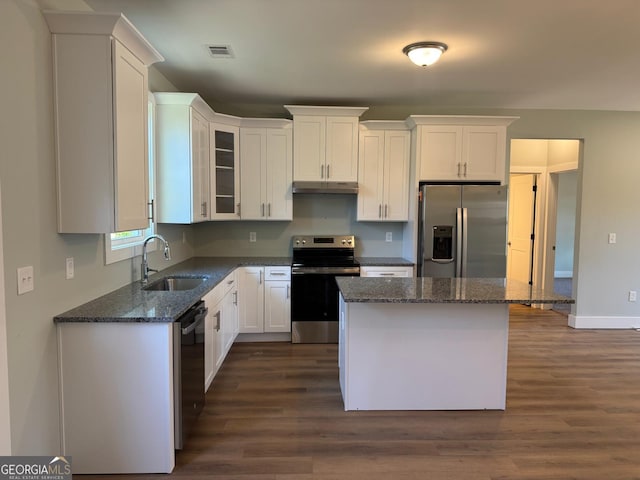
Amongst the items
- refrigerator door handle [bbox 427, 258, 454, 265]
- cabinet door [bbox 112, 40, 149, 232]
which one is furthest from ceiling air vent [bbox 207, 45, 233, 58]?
refrigerator door handle [bbox 427, 258, 454, 265]

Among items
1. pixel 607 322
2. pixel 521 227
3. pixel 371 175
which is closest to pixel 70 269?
pixel 371 175

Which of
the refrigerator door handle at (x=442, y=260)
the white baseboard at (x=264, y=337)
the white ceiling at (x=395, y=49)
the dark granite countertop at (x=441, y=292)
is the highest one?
the white ceiling at (x=395, y=49)

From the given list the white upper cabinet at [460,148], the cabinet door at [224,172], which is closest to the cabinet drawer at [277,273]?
the cabinet door at [224,172]

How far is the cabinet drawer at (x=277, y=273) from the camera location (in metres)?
4.12

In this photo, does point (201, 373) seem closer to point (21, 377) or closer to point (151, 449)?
point (151, 449)

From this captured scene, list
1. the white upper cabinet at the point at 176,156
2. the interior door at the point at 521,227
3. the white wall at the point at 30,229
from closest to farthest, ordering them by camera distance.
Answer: the white wall at the point at 30,229
the white upper cabinet at the point at 176,156
the interior door at the point at 521,227

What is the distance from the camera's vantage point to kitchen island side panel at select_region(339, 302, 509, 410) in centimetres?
264

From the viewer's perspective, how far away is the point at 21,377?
5.77 ft

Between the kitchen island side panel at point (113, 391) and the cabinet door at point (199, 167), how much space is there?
160 centimetres

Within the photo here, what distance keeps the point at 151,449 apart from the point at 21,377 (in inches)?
29.0

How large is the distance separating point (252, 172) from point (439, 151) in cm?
210

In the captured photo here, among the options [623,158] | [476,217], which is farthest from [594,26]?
[623,158]

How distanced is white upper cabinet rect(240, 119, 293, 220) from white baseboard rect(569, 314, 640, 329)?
385 cm

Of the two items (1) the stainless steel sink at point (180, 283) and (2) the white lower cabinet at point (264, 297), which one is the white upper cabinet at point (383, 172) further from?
(1) the stainless steel sink at point (180, 283)
